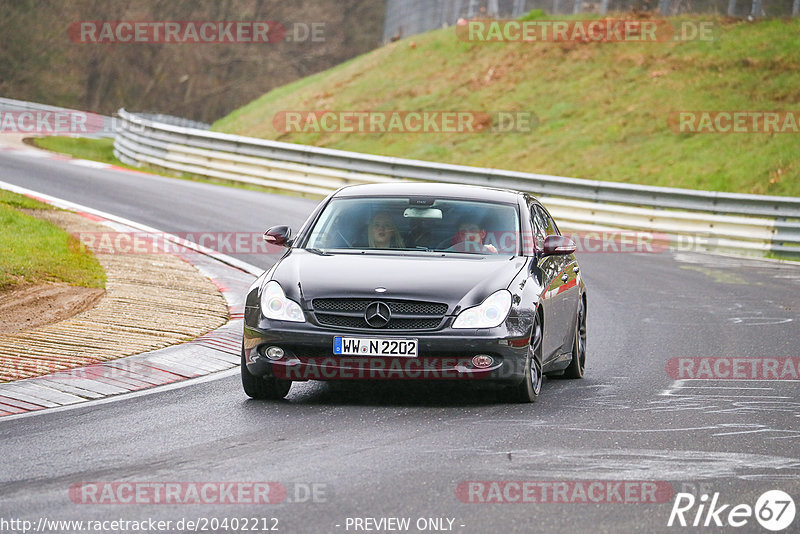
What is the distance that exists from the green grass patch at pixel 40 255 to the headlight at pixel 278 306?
456 centimetres

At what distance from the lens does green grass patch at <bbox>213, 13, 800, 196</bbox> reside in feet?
97.7

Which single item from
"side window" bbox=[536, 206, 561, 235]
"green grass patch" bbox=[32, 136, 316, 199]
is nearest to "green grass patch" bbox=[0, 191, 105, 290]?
"side window" bbox=[536, 206, 561, 235]

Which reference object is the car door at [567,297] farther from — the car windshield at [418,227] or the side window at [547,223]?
the car windshield at [418,227]

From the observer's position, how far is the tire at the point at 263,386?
896 cm

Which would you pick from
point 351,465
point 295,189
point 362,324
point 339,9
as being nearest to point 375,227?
point 362,324

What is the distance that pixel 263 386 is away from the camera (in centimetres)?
902

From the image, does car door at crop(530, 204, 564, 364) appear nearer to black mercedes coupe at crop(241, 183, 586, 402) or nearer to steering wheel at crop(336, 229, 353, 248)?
black mercedes coupe at crop(241, 183, 586, 402)

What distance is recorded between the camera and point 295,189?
28.3 m

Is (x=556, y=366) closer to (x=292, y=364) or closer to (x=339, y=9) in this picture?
(x=292, y=364)

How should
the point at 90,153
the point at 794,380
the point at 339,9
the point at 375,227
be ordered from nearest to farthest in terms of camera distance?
the point at 375,227
the point at 794,380
the point at 90,153
the point at 339,9

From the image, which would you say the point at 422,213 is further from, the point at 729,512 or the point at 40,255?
the point at 40,255

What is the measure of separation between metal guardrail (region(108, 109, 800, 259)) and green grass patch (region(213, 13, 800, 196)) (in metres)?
3.72

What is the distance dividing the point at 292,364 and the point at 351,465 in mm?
1900

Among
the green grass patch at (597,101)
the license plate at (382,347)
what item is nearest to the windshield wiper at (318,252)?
the license plate at (382,347)
